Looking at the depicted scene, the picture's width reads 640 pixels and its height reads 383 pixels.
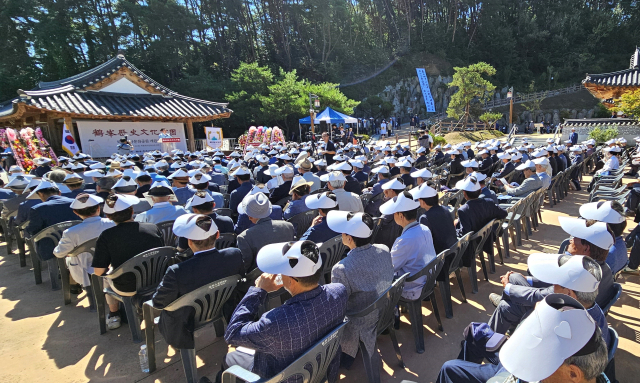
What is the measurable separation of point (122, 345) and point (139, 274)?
2.73 ft

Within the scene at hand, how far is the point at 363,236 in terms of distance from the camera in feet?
7.55

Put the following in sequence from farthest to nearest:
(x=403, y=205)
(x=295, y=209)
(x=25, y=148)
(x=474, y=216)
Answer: (x=25, y=148)
(x=295, y=209)
(x=474, y=216)
(x=403, y=205)

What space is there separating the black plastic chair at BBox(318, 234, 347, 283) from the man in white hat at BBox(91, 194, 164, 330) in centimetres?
165

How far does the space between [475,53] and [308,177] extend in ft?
155

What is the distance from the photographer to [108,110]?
13406 millimetres

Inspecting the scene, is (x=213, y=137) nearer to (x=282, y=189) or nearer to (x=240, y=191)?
(x=282, y=189)

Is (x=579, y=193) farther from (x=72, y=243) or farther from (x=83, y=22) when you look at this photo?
(x=83, y=22)

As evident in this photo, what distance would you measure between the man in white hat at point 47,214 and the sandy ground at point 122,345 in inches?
27.1

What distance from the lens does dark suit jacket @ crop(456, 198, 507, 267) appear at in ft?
12.2

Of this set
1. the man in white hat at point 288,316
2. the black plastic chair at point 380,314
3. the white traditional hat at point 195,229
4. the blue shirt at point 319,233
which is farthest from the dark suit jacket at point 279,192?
the man in white hat at point 288,316

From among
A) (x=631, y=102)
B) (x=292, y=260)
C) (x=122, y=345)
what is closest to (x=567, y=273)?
(x=292, y=260)

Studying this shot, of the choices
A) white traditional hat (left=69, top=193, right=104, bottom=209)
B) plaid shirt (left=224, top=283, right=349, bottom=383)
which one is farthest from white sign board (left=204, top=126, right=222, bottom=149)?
plaid shirt (left=224, top=283, right=349, bottom=383)

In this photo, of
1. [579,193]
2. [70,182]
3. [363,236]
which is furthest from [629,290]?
[70,182]

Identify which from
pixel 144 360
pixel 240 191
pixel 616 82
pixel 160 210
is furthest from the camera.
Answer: pixel 616 82
